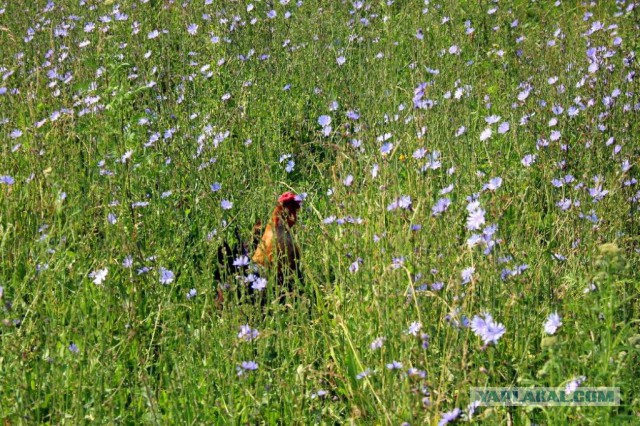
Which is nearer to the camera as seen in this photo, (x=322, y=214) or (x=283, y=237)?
(x=283, y=237)

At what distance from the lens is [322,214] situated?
369 centimetres

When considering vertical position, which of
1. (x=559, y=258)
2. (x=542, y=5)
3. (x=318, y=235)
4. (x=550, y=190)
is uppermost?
(x=542, y=5)

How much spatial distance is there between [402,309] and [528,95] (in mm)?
2036

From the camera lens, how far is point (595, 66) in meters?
4.15

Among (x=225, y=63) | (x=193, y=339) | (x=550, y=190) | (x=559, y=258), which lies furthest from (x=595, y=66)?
(x=193, y=339)

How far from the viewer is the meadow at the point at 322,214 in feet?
7.59

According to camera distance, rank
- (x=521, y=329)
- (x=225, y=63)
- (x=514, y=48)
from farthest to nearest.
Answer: (x=514, y=48)
(x=225, y=63)
(x=521, y=329)

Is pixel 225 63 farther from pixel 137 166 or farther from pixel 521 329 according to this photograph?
pixel 521 329

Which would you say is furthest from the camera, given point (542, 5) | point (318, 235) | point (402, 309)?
point (542, 5)

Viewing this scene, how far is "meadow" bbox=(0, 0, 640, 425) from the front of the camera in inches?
91.1

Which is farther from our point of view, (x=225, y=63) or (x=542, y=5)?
(x=542, y=5)

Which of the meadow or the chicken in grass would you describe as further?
the chicken in grass

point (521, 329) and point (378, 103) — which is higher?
point (378, 103)

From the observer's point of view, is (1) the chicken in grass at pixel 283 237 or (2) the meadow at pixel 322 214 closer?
(2) the meadow at pixel 322 214
